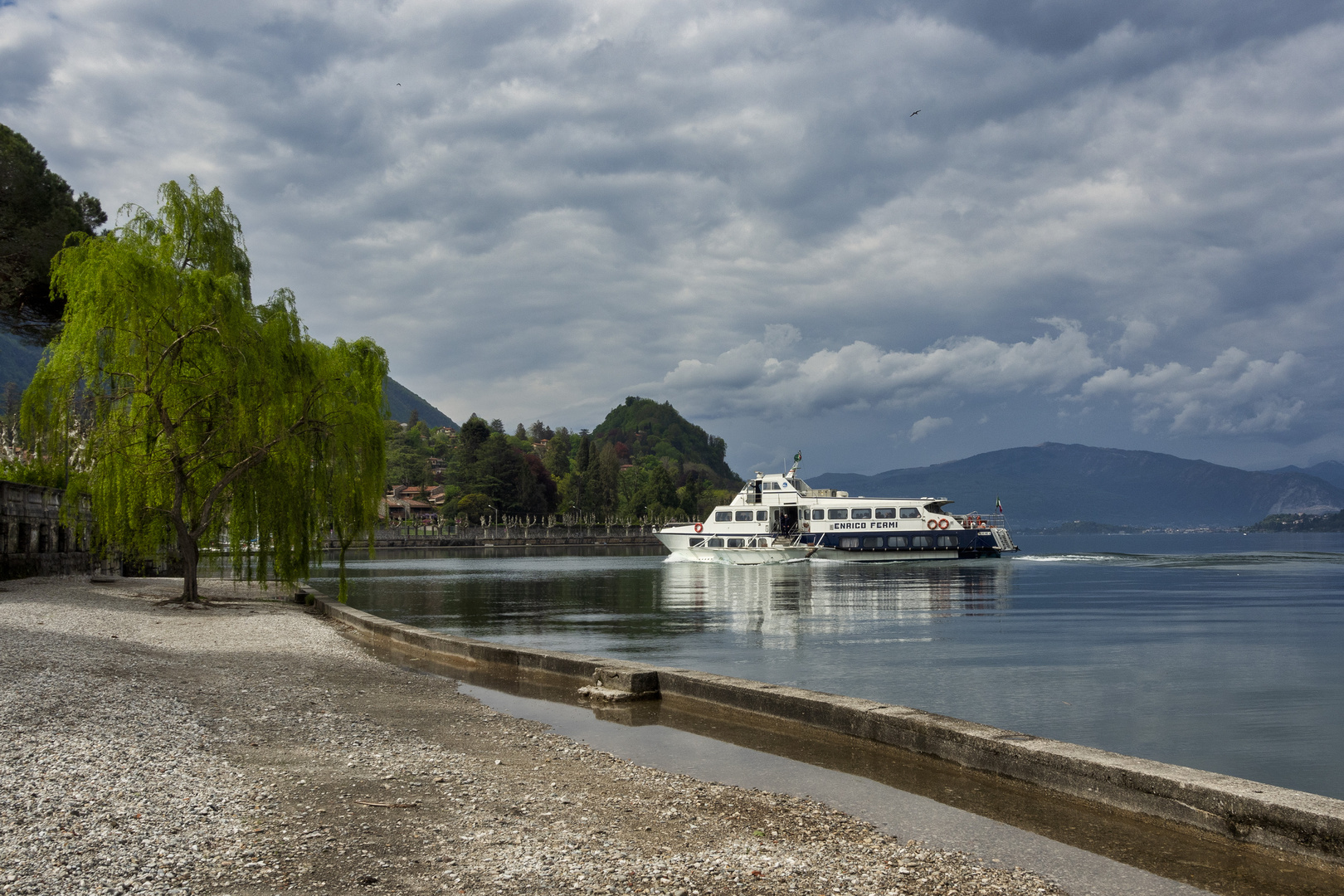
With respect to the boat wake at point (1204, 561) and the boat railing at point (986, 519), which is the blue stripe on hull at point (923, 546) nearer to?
the boat railing at point (986, 519)

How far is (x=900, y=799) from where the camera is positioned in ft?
21.1

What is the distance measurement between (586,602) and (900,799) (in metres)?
23.8

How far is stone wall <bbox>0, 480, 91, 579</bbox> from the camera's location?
25.3 metres

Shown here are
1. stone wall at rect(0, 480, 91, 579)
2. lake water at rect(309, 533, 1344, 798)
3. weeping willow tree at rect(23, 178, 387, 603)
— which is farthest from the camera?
stone wall at rect(0, 480, 91, 579)

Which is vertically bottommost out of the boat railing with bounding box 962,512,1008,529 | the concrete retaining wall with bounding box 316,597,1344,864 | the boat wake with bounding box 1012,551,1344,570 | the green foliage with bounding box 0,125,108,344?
the boat wake with bounding box 1012,551,1344,570

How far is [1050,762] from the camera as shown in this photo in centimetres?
657

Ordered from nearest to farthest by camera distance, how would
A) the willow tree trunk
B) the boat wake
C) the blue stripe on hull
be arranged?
the willow tree trunk → the boat wake → the blue stripe on hull

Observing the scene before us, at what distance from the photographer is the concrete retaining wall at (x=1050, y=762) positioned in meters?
5.28

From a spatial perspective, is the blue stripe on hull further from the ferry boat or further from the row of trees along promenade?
the row of trees along promenade

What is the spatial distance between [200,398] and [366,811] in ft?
54.8

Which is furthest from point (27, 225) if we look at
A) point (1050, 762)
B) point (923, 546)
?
point (923, 546)

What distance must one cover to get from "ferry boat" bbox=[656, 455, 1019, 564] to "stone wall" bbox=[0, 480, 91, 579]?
36377mm

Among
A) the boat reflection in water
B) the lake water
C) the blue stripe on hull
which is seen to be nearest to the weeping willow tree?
the lake water

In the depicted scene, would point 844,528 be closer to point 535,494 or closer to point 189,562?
point 189,562
